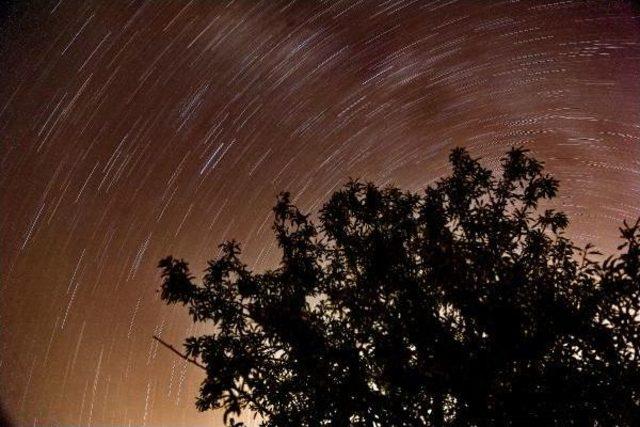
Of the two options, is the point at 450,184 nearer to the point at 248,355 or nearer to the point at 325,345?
the point at 325,345

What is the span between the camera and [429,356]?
520 cm

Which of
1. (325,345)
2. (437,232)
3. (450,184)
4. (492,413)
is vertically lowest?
(492,413)

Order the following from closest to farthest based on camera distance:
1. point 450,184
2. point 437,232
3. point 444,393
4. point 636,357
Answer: point 636,357 < point 444,393 < point 437,232 < point 450,184

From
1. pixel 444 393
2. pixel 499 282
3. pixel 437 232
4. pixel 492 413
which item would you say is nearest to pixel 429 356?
pixel 444 393

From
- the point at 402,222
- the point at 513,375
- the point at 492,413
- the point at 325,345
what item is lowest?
the point at 492,413

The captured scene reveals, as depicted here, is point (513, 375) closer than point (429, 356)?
Yes

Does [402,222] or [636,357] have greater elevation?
[402,222]

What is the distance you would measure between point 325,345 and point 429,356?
4.84ft

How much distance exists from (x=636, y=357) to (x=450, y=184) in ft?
10.9

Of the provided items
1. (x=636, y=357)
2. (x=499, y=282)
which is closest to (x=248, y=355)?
(x=499, y=282)

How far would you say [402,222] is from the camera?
20.6 feet

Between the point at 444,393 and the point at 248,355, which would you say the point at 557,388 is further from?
the point at 248,355

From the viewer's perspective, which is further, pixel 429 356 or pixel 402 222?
pixel 402 222

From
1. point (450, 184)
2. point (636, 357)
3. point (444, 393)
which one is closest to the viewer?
point (636, 357)
